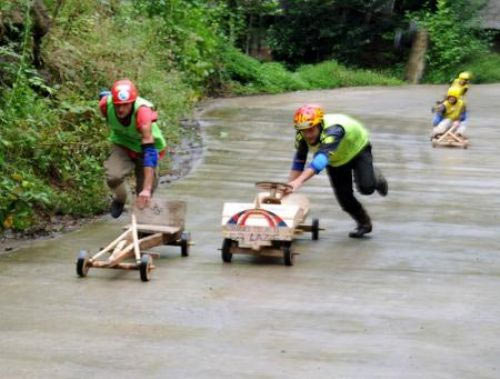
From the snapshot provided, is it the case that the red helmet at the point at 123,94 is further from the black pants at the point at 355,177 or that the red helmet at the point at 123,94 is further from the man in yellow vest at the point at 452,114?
the man in yellow vest at the point at 452,114

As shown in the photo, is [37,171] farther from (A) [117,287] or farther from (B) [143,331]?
(B) [143,331]

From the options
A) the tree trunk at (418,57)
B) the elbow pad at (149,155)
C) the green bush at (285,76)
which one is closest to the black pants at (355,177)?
the elbow pad at (149,155)

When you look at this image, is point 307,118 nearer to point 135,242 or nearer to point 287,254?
point 287,254

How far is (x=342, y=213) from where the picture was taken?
1315cm

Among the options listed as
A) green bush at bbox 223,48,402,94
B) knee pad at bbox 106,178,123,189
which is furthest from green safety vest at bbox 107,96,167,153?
green bush at bbox 223,48,402,94

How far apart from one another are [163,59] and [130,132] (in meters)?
14.6

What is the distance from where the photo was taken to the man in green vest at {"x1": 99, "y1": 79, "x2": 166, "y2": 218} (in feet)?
31.0

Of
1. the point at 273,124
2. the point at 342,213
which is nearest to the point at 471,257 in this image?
the point at 342,213

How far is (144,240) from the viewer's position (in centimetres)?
949

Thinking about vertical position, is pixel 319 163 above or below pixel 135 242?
above

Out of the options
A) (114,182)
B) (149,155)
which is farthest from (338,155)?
(114,182)

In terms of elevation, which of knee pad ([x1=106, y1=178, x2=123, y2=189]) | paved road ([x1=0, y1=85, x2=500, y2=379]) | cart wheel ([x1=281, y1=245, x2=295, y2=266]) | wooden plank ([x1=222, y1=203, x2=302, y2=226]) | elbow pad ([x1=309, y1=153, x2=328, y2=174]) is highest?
elbow pad ([x1=309, y1=153, x2=328, y2=174])

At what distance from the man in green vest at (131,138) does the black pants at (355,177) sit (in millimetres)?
2039

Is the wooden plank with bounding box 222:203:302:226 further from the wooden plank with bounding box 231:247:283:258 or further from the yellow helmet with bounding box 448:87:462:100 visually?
the yellow helmet with bounding box 448:87:462:100
